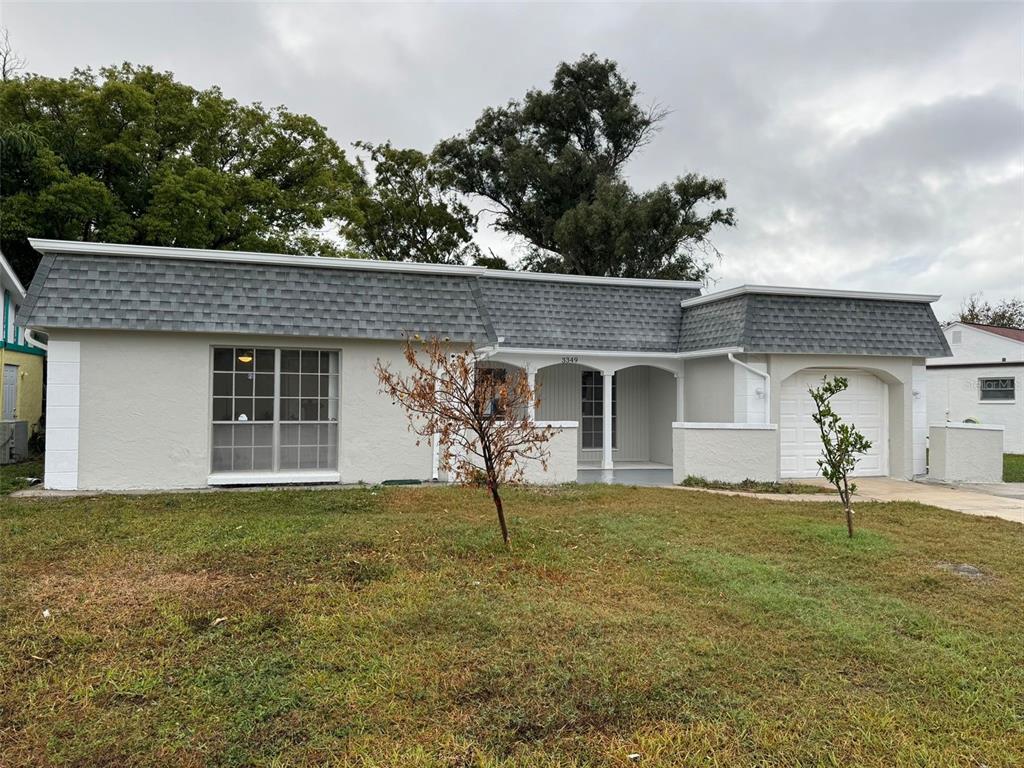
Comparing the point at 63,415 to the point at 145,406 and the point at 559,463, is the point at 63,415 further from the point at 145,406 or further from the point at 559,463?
the point at 559,463

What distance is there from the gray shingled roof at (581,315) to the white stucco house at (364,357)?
1.8 inches

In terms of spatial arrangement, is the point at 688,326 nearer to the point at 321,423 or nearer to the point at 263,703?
the point at 321,423

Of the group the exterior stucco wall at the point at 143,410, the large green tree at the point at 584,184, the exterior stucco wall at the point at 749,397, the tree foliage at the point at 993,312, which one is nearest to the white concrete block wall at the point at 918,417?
the exterior stucco wall at the point at 749,397

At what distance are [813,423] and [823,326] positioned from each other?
6.50 feet

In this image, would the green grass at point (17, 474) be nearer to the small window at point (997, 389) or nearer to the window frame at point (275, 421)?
the window frame at point (275, 421)

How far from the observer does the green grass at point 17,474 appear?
9.88 metres

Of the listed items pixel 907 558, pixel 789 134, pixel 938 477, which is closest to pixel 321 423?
pixel 907 558

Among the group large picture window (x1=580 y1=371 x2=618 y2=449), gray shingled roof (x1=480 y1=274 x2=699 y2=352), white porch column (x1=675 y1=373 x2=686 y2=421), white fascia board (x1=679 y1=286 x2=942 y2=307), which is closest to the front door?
gray shingled roof (x1=480 y1=274 x2=699 y2=352)

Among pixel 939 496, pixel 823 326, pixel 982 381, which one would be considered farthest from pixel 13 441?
pixel 982 381

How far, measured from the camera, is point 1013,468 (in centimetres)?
1488

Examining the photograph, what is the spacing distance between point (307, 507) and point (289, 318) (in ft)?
11.2

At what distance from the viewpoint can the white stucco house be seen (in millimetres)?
10070

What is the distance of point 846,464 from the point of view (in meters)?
7.61

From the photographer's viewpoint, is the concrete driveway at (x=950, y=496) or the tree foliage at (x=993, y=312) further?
the tree foliage at (x=993, y=312)
